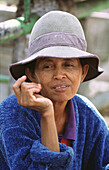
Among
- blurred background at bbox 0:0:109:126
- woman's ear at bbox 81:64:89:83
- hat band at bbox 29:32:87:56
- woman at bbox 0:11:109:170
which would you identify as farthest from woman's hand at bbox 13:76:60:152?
blurred background at bbox 0:0:109:126

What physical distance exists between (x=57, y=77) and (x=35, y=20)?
1.66m

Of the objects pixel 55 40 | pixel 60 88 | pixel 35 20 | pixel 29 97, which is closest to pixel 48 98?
pixel 60 88

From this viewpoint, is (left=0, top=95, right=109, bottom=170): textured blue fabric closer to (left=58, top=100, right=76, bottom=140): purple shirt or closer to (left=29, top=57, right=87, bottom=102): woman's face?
(left=58, top=100, right=76, bottom=140): purple shirt

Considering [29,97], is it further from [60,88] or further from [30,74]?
[30,74]

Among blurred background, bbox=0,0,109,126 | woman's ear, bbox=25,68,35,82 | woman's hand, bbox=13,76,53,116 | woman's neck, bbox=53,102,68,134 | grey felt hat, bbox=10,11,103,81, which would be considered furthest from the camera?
blurred background, bbox=0,0,109,126

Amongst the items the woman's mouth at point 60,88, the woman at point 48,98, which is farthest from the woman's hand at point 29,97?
the woman's mouth at point 60,88

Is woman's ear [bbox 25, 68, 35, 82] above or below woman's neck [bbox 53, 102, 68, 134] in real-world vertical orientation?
above

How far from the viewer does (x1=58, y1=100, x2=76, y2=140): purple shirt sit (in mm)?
2137

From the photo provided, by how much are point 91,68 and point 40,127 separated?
554 mm

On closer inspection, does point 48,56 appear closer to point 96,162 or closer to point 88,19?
point 96,162

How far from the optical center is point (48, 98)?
199cm

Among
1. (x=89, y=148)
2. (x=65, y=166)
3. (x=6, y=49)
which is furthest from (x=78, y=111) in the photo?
(x=6, y=49)

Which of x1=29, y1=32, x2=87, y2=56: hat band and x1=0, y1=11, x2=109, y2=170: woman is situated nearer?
x1=0, y1=11, x2=109, y2=170: woman

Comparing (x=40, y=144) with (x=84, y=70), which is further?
(x=84, y=70)
